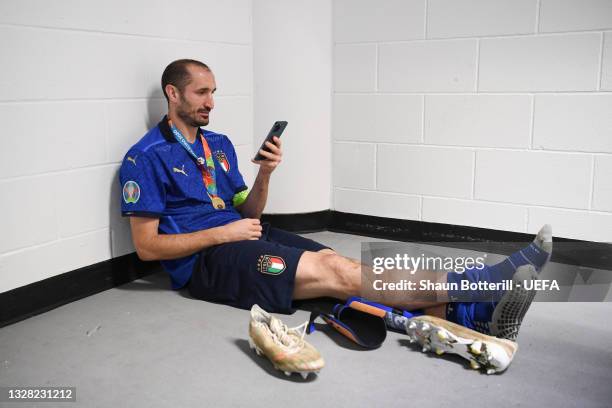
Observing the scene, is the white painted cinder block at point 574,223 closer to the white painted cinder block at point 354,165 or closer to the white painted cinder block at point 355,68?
the white painted cinder block at point 354,165

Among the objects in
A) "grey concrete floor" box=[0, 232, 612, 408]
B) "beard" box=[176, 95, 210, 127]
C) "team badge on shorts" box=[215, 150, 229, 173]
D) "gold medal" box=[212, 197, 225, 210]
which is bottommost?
"grey concrete floor" box=[0, 232, 612, 408]

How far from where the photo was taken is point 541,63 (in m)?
3.09

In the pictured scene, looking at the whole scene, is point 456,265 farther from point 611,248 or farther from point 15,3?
point 15,3

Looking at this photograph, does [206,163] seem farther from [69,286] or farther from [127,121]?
[69,286]

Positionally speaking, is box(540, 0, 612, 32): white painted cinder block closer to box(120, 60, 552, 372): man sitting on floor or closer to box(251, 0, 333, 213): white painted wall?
box(251, 0, 333, 213): white painted wall

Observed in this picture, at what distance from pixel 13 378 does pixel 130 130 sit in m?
1.23

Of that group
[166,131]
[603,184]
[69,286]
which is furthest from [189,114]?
[603,184]

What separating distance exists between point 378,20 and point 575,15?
3.36ft

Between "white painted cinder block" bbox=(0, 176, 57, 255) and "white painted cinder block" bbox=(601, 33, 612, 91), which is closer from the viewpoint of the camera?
"white painted cinder block" bbox=(0, 176, 57, 255)

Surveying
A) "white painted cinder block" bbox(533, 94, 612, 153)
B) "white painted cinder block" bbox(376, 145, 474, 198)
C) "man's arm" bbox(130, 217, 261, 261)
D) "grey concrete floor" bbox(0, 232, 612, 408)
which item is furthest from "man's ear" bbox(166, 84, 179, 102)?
"white painted cinder block" bbox(533, 94, 612, 153)

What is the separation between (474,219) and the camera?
3400 millimetres

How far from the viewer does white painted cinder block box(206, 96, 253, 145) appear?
3335 millimetres

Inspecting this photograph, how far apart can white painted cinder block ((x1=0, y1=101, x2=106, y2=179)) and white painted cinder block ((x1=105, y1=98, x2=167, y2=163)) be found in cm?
5

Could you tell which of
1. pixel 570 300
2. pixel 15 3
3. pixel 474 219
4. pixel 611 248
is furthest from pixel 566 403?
pixel 15 3
